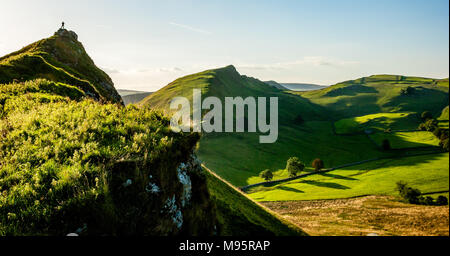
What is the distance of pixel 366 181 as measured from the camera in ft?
367

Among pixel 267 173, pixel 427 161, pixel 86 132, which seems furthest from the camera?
pixel 427 161

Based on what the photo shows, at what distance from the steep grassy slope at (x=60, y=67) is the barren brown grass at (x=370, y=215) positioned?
168ft

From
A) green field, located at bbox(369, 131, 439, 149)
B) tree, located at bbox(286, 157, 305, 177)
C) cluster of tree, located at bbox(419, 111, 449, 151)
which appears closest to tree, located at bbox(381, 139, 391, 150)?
green field, located at bbox(369, 131, 439, 149)

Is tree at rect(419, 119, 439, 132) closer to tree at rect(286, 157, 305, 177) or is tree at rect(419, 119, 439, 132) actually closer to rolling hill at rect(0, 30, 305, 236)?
tree at rect(286, 157, 305, 177)

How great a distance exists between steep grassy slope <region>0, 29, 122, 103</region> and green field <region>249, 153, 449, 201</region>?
75.3 meters

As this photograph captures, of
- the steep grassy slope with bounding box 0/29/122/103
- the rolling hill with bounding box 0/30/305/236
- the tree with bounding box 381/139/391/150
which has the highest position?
the steep grassy slope with bounding box 0/29/122/103

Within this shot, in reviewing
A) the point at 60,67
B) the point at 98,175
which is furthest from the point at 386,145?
the point at 98,175

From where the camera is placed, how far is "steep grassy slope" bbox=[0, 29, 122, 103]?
27828 millimetres

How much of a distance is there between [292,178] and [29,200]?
126m
